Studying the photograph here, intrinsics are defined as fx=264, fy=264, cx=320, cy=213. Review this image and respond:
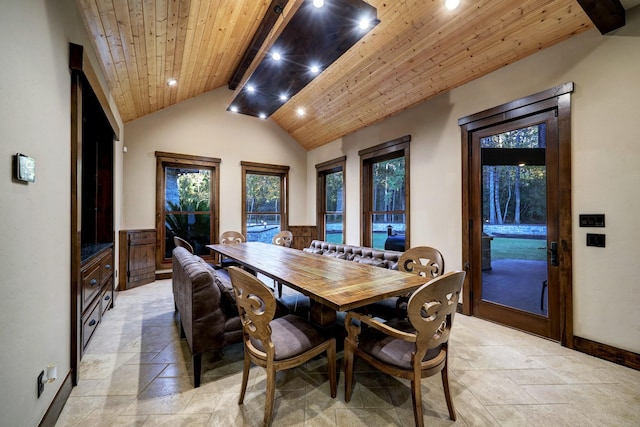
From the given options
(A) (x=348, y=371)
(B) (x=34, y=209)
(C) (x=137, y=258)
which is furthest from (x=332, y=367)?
(C) (x=137, y=258)

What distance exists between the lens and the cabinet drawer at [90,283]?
225 centimetres

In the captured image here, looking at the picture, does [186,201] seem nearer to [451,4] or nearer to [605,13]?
[451,4]

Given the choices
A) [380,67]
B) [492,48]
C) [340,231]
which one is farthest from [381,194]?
[492,48]

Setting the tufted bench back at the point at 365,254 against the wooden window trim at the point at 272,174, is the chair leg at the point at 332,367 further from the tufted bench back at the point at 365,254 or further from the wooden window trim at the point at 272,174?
the wooden window trim at the point at 272,174

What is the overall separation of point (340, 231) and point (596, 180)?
4021 mm

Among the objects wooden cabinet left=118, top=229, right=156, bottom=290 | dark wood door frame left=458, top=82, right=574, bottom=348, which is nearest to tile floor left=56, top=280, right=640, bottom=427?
dark wood door frame left=458, top=82, right=574, bottom=348

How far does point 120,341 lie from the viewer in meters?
2.59

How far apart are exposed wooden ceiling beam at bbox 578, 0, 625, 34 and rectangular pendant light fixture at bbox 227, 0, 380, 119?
5.23 feet

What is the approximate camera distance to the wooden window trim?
5.86 m

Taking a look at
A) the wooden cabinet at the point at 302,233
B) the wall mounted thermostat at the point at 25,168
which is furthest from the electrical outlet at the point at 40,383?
the wooden cabinet at the point at 302,233

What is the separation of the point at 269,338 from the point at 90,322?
217 centimetres

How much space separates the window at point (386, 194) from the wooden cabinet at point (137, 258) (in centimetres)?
387

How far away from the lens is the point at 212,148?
18.1 feet

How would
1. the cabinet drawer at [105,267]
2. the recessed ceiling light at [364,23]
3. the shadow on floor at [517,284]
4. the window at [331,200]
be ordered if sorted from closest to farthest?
the recessed ceiling light at [364,23]
the shadow on floor at [517,284]
the cabinet drawer at [105,267]
the window at [331,200]
